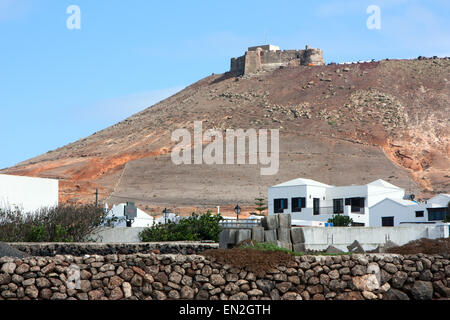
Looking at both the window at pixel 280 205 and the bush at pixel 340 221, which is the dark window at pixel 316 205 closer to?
the window at pixel 280 205

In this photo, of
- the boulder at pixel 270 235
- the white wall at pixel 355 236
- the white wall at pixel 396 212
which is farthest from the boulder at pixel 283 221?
the white wall at pixel 396 212

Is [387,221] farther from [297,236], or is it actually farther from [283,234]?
[283,234]

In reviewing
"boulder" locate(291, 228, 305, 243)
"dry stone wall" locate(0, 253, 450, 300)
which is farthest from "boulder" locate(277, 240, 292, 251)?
"dry stone wall" locate(0, 253, 450, 300)

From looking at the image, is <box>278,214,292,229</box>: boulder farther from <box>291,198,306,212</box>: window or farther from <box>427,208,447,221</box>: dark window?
<box>291,198,306,212</box>: window

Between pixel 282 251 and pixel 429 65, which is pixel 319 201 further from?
pixel 429 65

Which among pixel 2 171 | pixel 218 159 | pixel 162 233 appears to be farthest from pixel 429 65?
pixel 162 233

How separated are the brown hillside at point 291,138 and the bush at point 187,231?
44253 millimetres

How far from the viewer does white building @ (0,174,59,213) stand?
34.1 meters

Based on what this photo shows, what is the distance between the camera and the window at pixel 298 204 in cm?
4934

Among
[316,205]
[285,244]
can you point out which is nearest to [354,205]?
[316,205]

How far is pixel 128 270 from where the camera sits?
46.3 feet

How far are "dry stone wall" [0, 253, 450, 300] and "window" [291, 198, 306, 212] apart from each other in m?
34.0

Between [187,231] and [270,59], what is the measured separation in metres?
101

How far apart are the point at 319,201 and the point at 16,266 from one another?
38328 mm
